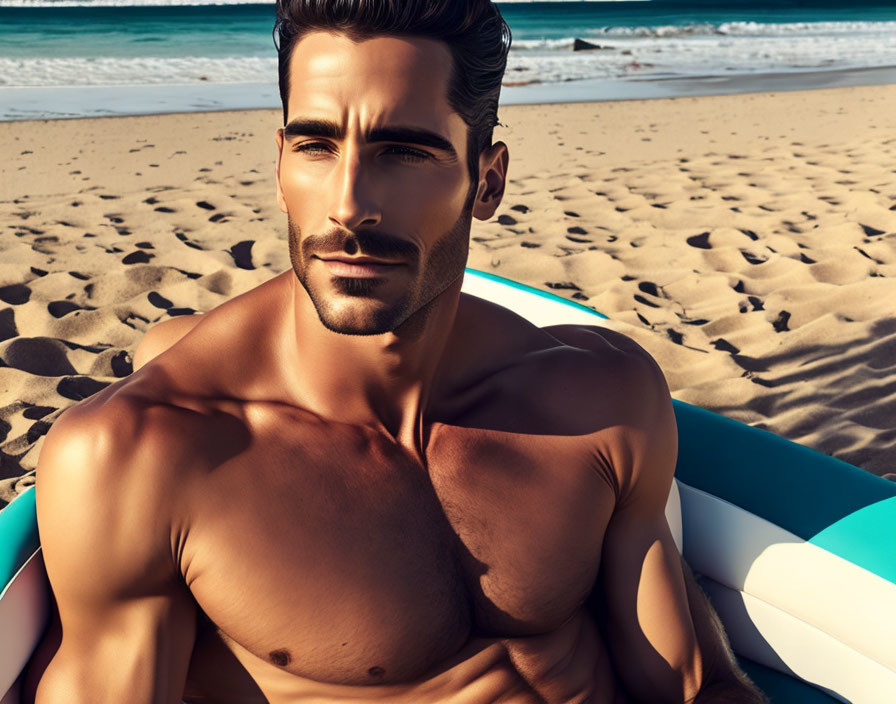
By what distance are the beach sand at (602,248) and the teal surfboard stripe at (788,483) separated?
841 millimetres

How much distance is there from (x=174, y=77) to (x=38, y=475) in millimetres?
11762

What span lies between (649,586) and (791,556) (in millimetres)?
402

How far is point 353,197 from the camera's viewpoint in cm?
135

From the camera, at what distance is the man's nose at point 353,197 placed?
4.41ft

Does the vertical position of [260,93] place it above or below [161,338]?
below

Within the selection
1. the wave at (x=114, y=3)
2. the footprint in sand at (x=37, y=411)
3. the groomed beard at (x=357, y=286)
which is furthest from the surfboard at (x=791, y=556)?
the wave at (x=114, y=3)

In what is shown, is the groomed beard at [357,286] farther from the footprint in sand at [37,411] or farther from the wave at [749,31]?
the wave at [749,31]

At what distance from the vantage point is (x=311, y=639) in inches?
54.1

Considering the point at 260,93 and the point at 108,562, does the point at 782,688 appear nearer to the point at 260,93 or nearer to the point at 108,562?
the point at 108,562

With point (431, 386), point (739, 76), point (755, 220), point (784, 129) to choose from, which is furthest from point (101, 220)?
point (739, 76)

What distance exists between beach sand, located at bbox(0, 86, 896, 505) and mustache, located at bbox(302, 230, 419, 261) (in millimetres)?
1606

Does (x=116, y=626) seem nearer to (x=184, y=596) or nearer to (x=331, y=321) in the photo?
(x=184, y=596)

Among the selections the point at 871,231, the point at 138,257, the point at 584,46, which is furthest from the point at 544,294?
the point at 584,46

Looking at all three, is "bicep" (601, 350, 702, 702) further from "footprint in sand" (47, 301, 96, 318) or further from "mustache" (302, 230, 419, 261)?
"footprint in sand" (47, 301, 96, 318)
